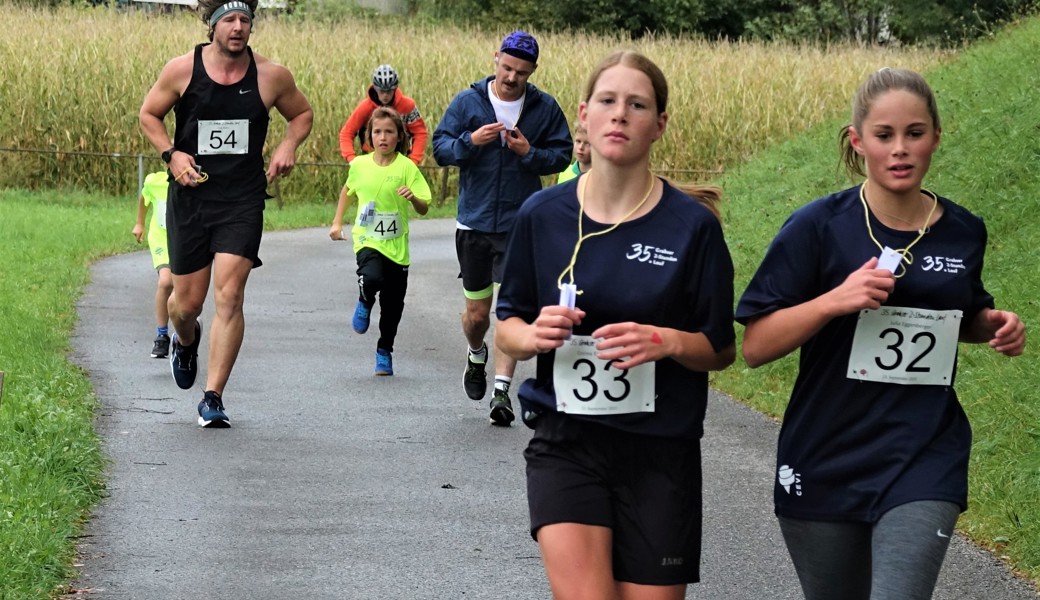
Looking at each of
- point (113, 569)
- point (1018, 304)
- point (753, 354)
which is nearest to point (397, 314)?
point (1018, 304)

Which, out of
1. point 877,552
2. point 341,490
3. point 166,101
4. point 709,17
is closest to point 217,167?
point 166,101

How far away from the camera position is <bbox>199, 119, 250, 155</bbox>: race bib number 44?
30.4ft

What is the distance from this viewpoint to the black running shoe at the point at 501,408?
979 centimetres

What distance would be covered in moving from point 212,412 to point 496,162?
2.10 m

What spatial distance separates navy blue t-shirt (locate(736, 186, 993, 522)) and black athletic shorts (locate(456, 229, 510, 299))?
18.4 ft

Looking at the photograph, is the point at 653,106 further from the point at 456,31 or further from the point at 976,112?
the point at 456,31

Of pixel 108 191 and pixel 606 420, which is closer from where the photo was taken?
pixel 606 420

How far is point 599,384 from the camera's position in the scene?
14.0 feet

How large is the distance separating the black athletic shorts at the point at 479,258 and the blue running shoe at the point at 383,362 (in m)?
1.68

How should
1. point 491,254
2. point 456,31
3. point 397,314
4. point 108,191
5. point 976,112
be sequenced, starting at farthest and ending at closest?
Result: point 456,31 → point 108,191 → point 976,112 → point 397,314 → point 491,254

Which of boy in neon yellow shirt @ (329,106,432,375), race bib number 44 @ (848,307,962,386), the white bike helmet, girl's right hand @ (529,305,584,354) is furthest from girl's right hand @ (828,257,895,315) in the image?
the white bike helmet

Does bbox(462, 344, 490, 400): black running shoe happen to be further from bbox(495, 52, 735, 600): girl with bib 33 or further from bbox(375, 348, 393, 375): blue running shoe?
bbox(495, 52, 735, 600): girl with bib 33

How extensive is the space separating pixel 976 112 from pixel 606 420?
1303cm

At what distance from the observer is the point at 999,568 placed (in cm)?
677
